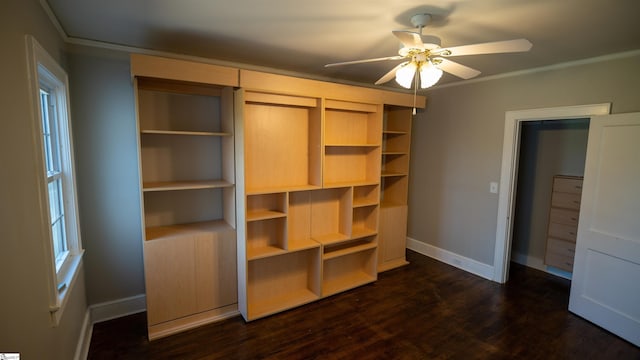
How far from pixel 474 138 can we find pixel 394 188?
1221 mm

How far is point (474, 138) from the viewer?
12.9 feet

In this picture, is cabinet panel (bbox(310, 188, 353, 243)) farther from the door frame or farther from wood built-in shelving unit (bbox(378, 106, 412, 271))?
the door frame

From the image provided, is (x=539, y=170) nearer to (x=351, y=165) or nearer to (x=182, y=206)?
(x=351, y=165)

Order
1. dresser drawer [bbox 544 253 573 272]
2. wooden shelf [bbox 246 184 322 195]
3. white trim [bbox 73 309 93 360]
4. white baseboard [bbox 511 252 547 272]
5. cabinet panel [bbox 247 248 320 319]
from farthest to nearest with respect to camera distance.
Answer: white baseboard [bbox 511 252 547 272] < dresser drawer [bbox 544 253 573 272] < cabinet panel [bbox 247 248 320 319] < wooden shelf [bbox 246 184 322 195] < white trim [bbox 73 309 93 360]

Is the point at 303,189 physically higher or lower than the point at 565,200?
higher

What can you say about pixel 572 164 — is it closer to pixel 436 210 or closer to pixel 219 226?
pixel 436 210

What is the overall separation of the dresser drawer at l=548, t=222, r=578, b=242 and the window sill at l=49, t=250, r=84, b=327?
4998 millimetres

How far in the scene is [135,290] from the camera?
116 inches

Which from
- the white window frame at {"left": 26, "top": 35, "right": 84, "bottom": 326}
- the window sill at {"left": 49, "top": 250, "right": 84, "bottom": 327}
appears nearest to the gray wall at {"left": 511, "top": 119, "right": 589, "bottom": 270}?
the white window frame at {"left": 26, "top": 35, "right": 84, "bottom": 326}

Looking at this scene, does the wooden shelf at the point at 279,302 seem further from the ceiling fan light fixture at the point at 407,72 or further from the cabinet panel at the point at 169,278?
the ceiling fan light fixture at the point at 407,72

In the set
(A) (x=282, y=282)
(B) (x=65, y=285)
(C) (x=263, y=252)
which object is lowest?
(A) (x=282, y=282)

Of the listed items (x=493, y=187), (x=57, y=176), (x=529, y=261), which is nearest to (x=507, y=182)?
(x=493, y=187)

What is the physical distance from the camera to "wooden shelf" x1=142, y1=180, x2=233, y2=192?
99.3 inches

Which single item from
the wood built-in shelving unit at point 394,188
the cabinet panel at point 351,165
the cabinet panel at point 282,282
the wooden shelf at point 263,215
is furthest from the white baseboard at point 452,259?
the wooden shelf at point 263,215
